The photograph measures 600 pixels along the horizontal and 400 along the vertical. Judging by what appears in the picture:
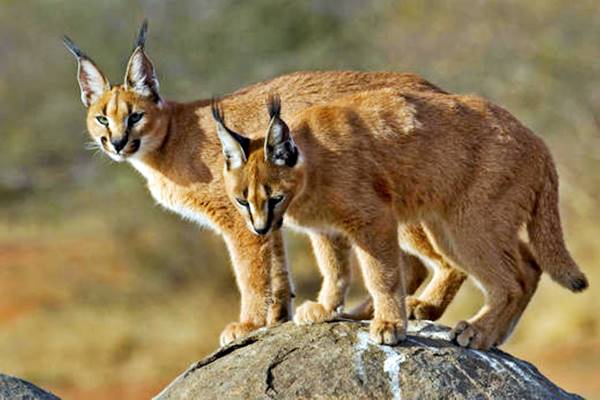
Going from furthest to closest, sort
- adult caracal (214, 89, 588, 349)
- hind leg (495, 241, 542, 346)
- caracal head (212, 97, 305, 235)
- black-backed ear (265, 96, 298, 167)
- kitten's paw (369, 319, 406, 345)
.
A: hind leg (495, 241, 542, 346) → adult caracal (214, 89, 588, 349) → black-backed ear (265, 96, 298, 167) → caracal head (212, 97, 305, 235) → kitten's paw (369, 319, 406, 345)

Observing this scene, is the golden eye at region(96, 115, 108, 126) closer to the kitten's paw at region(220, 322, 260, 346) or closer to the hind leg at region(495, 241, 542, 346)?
the kitten's paw at region(220, 322, 260, 346)

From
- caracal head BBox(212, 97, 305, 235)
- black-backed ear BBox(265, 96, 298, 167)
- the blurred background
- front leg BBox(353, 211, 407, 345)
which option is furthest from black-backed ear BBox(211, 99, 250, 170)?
the blurred background

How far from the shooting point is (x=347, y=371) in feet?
34.2

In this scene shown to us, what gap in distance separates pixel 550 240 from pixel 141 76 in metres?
4.24

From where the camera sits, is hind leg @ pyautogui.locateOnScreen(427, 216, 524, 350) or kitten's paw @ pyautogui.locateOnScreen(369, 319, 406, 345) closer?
kitten's paw @ pyautogui.locateOnScreen(369, 319, 406, 345)

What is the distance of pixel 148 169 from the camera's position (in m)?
13.7

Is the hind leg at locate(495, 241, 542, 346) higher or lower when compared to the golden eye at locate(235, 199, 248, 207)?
lower

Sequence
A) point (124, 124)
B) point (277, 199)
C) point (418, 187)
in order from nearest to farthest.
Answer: point (277, 199) → point (418, 187) → point (124, 124)

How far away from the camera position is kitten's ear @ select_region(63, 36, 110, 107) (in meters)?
13.4

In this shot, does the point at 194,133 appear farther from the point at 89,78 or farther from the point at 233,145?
the point at 233,145

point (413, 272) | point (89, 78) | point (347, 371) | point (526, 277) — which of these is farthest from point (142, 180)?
point (347, 371)

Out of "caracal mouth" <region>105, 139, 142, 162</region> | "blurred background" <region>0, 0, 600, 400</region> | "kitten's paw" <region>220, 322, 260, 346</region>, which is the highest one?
"caracal mouth" <region>105, 139, 142, 162</region>

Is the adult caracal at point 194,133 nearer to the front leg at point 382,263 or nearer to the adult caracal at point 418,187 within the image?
the adult caracal at point 418,187

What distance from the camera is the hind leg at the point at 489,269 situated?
1173 cm
